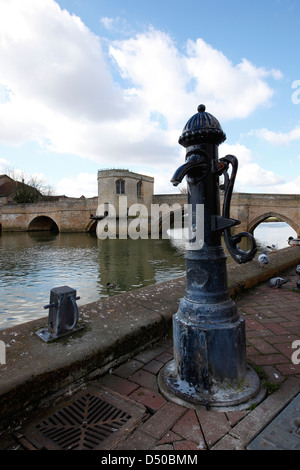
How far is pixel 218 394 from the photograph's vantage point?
1616 mm

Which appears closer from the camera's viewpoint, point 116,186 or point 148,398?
point 148,398

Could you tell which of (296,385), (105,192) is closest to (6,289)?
(296,385)

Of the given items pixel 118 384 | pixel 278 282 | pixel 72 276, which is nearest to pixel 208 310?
pixel 118 384

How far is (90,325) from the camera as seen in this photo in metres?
2.24

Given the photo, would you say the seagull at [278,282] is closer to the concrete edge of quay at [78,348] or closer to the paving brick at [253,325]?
the paving brick at [253,325]

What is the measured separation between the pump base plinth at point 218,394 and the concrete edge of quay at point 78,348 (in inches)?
19.5

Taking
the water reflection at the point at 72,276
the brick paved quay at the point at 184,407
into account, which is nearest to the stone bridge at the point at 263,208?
the water reflection at the point at 72,276

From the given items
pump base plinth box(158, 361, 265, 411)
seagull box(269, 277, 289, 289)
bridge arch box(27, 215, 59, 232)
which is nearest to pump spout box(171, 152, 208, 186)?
pump base plinth box(158, 361, 265, 411)

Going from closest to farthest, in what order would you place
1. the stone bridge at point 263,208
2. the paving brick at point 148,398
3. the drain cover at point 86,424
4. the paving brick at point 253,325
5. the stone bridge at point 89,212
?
the drain cover at point 86,424 → the paving brick at point 148,398 → the paving brick at point 253,325 → the stone bridge at point 263,208 → the stone bridge at point 89,212

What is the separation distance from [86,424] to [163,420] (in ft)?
1.40

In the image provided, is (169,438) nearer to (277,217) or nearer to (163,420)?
(163,420)

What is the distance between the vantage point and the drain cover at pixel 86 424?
1353mm

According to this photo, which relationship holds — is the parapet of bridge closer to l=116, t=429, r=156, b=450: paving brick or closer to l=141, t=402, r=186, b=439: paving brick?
l=141, t=402, r=186, b=439: paving brick
